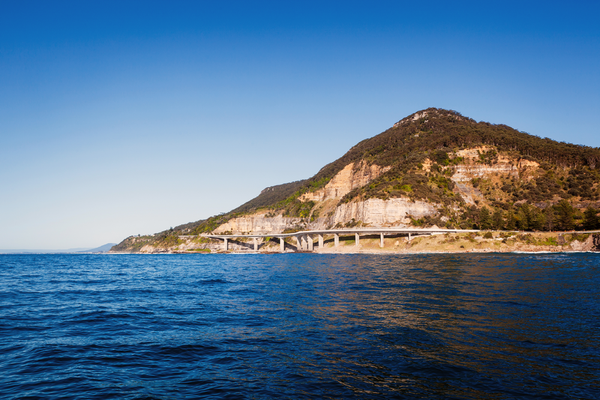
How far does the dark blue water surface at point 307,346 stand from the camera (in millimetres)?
10328

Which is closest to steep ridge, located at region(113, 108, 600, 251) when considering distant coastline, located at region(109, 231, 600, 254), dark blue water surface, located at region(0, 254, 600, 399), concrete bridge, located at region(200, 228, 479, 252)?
concrete bridge, located at region(200, 228, 479, 252)

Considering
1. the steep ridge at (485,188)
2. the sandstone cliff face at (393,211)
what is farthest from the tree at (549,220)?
the sandstone cliff face at (393,211)

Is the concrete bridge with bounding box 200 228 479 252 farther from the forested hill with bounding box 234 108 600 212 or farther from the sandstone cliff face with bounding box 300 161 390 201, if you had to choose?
the sandstone cliff face with bounding box 300 161 390 201

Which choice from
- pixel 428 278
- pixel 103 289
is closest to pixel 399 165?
pixel 428 278

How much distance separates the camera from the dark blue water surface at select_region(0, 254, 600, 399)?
33.9 ft

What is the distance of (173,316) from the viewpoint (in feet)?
66.3

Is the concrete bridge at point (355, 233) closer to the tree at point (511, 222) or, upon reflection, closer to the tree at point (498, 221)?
the tree at point (498, 221)

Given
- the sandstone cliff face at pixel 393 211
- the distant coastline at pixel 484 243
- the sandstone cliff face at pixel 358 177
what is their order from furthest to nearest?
the sandstone cliff face at pixel 358 177
the sandstone cliff face at pixel 393 211
the distant coastline at pixel 484 243

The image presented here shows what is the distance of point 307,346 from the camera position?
14.2 meters

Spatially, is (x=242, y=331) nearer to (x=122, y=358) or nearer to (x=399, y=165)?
(x=122, y=358)

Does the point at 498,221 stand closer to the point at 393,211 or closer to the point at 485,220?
the point at 485,220

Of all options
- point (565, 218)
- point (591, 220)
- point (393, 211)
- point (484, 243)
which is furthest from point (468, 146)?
point (484, 243)

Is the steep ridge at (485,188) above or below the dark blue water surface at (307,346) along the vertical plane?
above

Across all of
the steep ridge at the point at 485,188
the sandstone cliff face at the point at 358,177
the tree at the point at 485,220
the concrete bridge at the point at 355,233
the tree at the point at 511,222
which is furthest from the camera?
the sandstone cliff face at the point at 358,177
